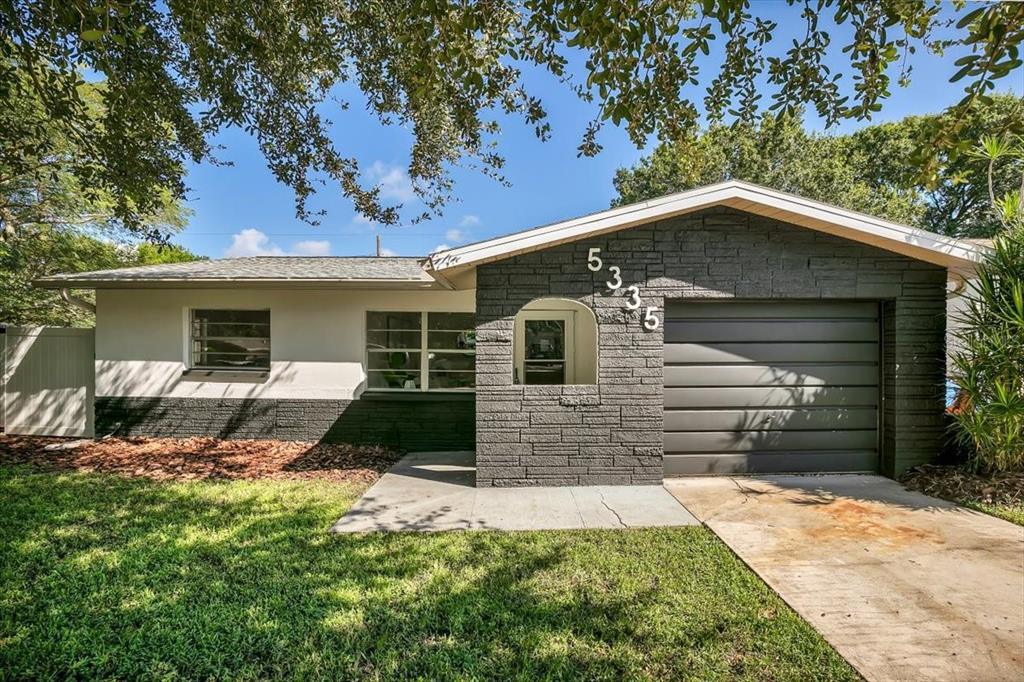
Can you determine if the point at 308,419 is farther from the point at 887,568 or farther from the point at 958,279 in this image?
the point at 958,279

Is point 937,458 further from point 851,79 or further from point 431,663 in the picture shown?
point 431,663

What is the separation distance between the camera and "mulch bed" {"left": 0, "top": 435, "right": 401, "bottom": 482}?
6727 mm

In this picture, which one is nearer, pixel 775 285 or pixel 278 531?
pixel 278 531

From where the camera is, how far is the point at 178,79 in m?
6.02

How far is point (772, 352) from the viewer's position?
20.7ft

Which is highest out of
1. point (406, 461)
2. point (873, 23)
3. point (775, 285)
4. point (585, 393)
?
point (873, 23)

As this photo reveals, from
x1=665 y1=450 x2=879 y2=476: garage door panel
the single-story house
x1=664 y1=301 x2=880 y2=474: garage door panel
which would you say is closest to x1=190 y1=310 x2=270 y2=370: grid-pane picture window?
the single-story house

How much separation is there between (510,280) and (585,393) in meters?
1.74

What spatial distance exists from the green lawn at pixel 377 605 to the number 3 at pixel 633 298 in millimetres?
2692

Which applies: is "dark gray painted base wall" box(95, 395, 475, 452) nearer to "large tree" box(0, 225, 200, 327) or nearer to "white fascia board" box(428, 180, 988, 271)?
"white fascia board" box(428, 180, 988, 271)

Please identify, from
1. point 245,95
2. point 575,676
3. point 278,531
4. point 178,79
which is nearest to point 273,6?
point 245,95

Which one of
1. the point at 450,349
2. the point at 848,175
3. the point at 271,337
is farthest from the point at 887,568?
the point at 848,175

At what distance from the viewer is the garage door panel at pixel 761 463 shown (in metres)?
6.25

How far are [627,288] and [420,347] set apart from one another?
424 centimetres
